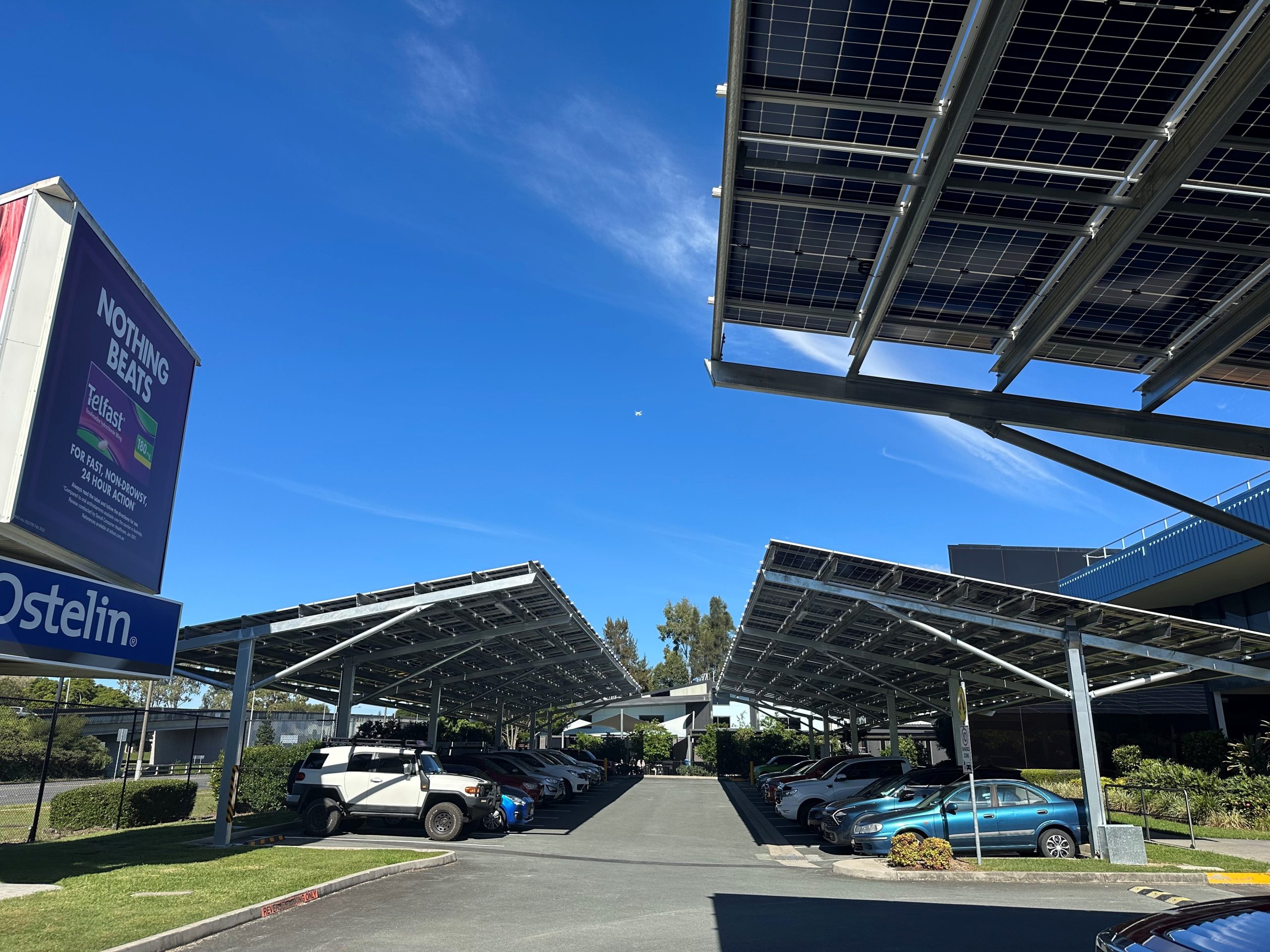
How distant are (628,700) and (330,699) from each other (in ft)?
145

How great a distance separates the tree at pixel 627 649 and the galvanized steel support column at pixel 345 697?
77471 millimetres

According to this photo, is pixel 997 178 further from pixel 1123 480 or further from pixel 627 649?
pixel 627 649

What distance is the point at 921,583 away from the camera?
19.3 meters

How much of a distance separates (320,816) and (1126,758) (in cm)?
2840

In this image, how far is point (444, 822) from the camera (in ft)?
62.1

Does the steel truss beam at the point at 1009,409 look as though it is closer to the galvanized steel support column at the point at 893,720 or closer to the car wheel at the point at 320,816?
the car wheel at the point at 320,816

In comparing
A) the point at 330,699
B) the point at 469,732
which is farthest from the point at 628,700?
the point at 330,699

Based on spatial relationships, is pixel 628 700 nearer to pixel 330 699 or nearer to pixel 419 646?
pixel 330 699

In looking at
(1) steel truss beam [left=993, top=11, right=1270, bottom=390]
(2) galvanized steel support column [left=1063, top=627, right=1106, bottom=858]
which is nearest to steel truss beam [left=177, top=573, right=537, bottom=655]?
(2) galvanized steel support column [left=1063, top=627, right=1106, bottom=858]

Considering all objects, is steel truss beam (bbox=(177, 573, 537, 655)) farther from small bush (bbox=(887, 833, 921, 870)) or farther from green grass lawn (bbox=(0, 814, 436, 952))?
small bush (bbox=(887, 833, 921, 870))

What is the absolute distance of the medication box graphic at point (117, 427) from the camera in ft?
41.0

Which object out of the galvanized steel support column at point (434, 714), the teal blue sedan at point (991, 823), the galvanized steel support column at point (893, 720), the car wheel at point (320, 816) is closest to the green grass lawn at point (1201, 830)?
the teal blue sedan at point (991, 823)

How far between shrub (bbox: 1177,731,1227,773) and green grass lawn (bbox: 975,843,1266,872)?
12518mm

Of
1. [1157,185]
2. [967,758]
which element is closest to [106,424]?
[1157,185]
